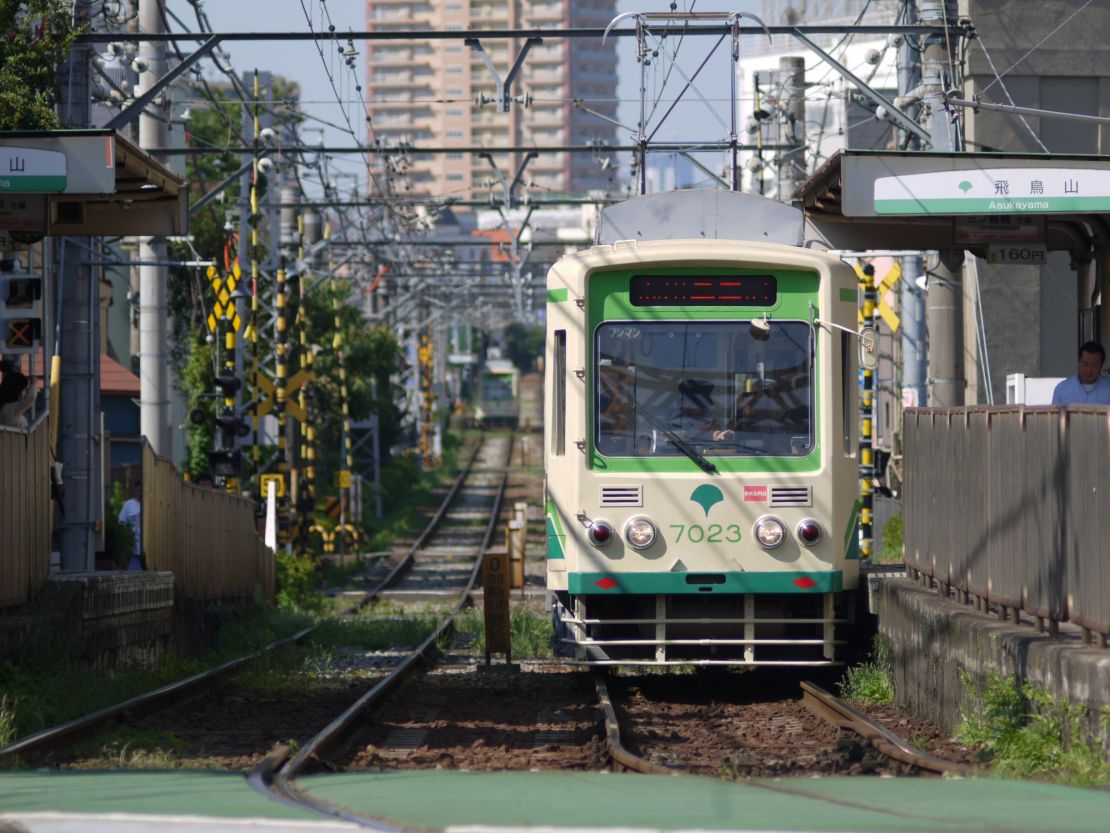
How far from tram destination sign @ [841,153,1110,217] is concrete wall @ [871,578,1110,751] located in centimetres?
273

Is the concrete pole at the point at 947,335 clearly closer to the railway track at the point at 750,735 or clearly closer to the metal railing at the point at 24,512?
the railway track at the point at 750,735

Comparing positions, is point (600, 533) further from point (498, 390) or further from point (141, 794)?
point (498, 390)

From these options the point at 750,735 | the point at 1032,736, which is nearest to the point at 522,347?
the point at 750,735

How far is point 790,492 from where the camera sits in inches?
496

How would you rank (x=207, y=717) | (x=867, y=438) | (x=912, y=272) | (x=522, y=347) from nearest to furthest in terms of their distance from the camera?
(x=207, y=717) → (x=867, y=438) → (x=912, y=272) → (x=522, y=347)

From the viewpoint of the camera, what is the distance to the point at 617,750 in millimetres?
9195

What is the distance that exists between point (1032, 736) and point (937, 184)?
5535 mm

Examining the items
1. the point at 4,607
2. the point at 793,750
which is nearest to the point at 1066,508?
the point at 793,750

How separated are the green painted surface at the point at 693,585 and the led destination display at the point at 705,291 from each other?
1933 mm

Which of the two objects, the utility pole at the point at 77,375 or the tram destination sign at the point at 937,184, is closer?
the tram destination sign at the point at 937,184

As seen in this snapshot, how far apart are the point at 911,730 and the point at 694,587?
2364 mm

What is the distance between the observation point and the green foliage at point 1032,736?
7.79 meters

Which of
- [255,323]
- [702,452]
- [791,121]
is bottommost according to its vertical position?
[702,452]

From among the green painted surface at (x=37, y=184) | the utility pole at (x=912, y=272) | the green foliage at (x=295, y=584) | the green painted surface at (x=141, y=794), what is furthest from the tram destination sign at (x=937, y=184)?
the green foliage at (x=295, y=584)
